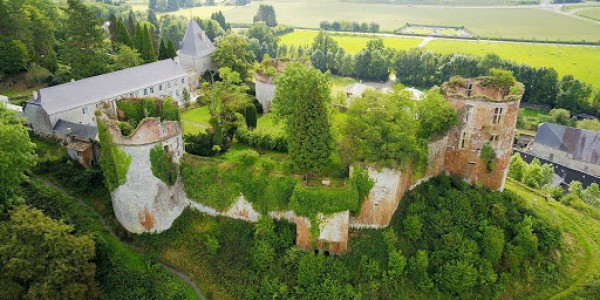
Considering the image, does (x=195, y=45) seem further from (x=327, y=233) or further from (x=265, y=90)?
(x=327, y=233)

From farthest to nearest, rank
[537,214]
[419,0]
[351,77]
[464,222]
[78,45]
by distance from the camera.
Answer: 1. [419,0]
2. [351,77]
3. [78,45]
4. [537,214]
5. [464,222]

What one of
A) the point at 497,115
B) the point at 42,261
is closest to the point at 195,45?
the point at 42,261

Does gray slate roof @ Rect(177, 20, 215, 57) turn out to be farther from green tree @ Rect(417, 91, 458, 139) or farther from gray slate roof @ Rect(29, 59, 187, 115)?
green tree @ Rect(417, 91, 458, 139)

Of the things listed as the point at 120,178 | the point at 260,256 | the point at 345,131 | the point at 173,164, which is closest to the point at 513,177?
the point at 345,131

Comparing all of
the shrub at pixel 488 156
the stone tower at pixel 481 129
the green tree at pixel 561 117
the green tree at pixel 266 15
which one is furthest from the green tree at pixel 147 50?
the green tree at pixel 266 15

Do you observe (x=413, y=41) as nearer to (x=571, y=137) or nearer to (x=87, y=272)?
(x=571, y=137)

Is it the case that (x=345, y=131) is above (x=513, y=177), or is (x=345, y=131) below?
above

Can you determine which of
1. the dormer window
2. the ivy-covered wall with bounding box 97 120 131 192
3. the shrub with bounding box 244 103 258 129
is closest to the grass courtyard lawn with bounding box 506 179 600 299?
the dormer window
